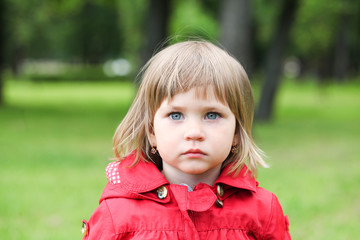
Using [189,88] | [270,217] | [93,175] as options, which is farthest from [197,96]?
[93,175]

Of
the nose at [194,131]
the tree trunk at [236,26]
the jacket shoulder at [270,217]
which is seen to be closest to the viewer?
the nose at [194,131]

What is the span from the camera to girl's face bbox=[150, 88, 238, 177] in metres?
2.22

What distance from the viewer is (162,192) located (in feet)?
7.59

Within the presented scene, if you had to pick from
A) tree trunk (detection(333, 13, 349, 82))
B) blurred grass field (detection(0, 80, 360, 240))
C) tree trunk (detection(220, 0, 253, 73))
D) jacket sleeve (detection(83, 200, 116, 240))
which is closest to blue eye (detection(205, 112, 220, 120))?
jacket sleeve (detection(83, 200, 116, 240))

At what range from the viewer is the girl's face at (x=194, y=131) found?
222cm

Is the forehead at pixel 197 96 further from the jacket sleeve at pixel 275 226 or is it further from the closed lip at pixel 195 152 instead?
the jacket sleeve at pixel 275 226

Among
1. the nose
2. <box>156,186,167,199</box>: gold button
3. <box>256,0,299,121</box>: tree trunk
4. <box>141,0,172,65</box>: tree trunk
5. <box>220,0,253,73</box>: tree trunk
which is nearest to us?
the nose

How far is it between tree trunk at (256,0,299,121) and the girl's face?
12.2 meters

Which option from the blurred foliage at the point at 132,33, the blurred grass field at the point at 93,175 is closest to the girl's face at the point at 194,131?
the blurred grass field at the point at 93,175

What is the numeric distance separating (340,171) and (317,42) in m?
30.8

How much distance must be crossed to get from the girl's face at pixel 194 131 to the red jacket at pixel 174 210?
0.40 ft

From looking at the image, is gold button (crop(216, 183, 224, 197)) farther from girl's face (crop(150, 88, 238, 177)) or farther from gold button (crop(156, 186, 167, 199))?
gold button (crop(156, 186, 167, 199))

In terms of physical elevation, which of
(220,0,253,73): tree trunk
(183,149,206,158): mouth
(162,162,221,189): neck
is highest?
(220,0,253,73): tree trunk

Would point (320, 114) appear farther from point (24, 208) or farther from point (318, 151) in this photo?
point (24, 208)
